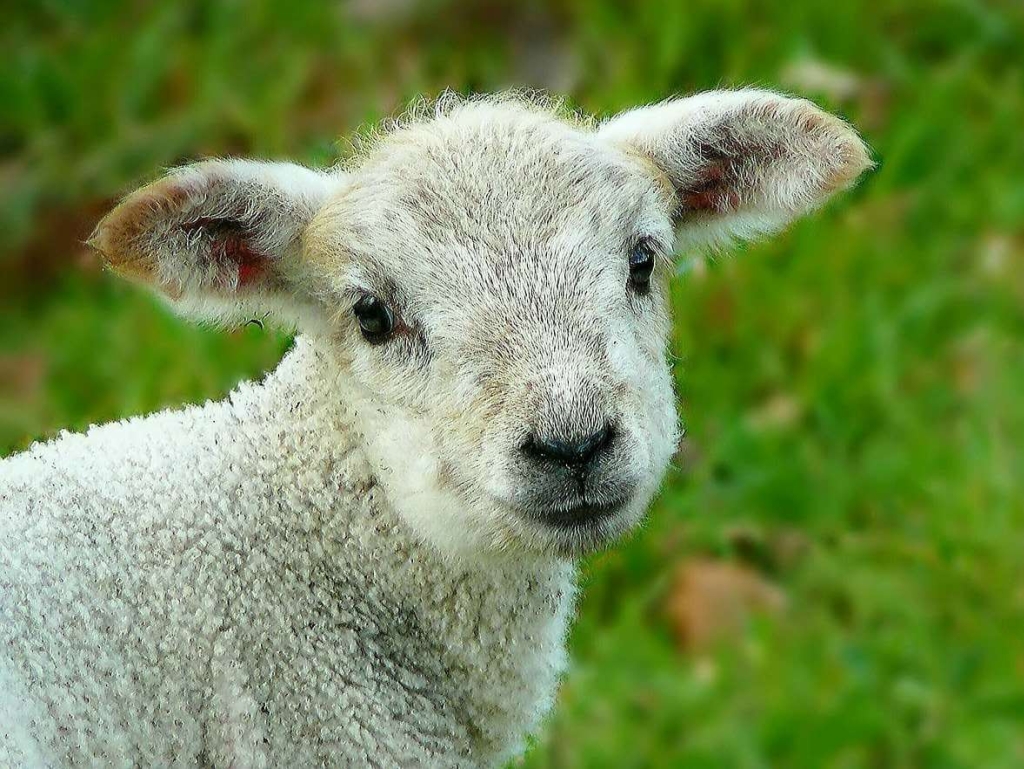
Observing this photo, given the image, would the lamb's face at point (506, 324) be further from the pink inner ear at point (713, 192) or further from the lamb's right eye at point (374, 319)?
the pink inner ear at point (713, 192)

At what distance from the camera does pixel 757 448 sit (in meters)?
5.41

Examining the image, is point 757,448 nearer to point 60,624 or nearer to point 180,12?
point 60,624

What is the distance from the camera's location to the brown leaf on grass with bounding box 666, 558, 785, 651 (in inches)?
197

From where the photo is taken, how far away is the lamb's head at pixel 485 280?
2.94m

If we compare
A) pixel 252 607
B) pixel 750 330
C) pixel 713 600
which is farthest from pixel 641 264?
pixel 750 330

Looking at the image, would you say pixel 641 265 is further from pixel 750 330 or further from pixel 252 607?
pixel 750 330

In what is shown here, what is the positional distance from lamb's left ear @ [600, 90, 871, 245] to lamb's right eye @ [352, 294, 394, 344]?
61 centimetres

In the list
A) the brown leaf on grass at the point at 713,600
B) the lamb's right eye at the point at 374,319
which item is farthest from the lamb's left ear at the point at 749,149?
the brown leaf on grass at the point at 713,600

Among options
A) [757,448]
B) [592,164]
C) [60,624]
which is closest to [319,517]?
[60,624]

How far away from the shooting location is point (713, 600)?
16.6ft

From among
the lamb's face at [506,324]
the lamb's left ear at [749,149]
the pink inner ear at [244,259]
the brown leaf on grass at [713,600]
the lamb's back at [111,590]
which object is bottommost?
the lamb's back at [111,590]

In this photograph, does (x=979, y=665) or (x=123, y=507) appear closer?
(x=123, y=507)

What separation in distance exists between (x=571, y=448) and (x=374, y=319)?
519 mm

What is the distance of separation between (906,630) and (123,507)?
2.59 metres
